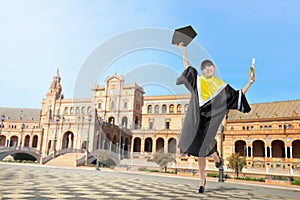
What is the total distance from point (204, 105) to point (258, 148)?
4164 centimetres

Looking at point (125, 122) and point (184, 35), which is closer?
point (184, 35)

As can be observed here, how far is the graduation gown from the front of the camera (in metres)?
5.66

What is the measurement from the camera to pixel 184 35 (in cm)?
550

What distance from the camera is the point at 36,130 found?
195 ft

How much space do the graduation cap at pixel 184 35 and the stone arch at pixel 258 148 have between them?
137 ft

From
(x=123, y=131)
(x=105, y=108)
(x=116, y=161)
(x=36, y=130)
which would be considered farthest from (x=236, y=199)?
(x=36, y=130)

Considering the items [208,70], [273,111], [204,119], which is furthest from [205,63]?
[273,111]

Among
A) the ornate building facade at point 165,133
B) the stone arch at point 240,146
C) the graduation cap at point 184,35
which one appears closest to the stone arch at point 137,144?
the ornate building facade at point 165,133

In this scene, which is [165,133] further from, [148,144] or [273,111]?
[273,111]

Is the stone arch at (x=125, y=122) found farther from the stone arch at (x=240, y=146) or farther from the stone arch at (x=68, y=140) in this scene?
the stone arch at (x=240, y=146)

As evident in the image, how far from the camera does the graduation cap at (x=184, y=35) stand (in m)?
5.36

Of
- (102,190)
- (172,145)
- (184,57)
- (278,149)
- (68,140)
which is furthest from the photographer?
(68,140)

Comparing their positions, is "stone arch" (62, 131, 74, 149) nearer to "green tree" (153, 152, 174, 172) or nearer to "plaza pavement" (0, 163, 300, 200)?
"green tree" (153, 152, 174, 172)

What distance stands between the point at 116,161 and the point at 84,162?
14.8ft
